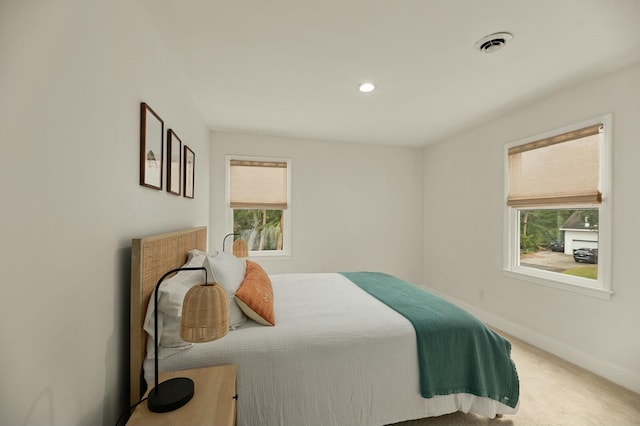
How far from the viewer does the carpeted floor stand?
1901 millimetres

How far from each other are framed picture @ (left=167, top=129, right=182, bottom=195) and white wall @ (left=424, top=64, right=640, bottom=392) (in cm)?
355

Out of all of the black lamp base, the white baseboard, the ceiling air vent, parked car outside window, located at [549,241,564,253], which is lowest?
the white baseboard

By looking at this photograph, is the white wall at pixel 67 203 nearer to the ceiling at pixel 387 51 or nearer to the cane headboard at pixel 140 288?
the cane headboard at pixel 140 288

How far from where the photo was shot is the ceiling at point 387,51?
5.57 feet

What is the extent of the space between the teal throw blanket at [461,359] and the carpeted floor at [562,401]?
28 centimetres

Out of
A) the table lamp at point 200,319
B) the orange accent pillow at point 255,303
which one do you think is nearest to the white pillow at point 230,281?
the orange accent pillow at point 255,303

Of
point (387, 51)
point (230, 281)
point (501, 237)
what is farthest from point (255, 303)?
point (501, 237)

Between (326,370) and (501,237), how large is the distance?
2873 mm

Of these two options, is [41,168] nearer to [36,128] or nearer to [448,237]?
[36,128]

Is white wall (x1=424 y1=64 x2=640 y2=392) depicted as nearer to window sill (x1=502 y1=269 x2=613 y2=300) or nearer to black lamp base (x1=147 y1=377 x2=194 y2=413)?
window sill (x1=502 y1=269 x2=613 y2=300)

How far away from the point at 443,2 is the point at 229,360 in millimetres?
2311

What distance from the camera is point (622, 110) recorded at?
7.71 ft

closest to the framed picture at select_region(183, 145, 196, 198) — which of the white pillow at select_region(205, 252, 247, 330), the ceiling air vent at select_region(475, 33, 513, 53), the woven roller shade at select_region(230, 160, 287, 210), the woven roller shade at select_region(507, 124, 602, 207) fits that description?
the white pillow at select_region(205, 252, 247, 330)

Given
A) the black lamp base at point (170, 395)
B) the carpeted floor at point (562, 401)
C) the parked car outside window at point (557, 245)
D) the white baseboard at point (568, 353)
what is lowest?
the carpeted floor at point (562, 401)
